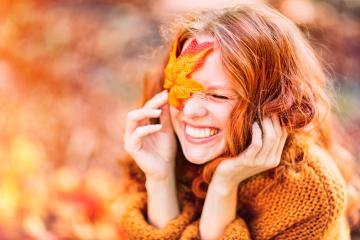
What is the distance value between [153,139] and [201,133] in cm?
18

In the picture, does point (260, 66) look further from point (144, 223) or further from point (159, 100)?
point (144, 223)

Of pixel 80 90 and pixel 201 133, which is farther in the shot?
pixel 80 90

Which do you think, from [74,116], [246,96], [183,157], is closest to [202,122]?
[246,96]

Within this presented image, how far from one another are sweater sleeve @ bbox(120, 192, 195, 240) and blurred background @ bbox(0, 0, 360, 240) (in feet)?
1.93

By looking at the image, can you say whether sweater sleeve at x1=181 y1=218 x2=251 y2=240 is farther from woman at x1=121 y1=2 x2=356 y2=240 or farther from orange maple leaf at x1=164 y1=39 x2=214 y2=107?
Answer: orange maple leaf at x1=164 y1=39 x2=214 y2=107

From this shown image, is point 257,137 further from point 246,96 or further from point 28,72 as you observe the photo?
point 28,72

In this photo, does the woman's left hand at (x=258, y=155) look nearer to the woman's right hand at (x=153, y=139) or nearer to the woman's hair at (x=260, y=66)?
the woman's hair at (x=260, y=66)

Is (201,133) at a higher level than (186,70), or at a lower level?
lower

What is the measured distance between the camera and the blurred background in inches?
80.8

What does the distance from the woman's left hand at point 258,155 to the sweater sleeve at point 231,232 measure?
0.10 meters

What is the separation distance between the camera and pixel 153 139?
1394mm

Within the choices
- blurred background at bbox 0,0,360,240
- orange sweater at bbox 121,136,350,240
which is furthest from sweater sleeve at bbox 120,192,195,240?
blurred background at bbox 0,0,360,240

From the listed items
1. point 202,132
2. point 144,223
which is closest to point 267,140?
point 202,132

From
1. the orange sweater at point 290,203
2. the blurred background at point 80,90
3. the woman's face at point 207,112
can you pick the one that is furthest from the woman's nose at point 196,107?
the blurred background at point 80,90
